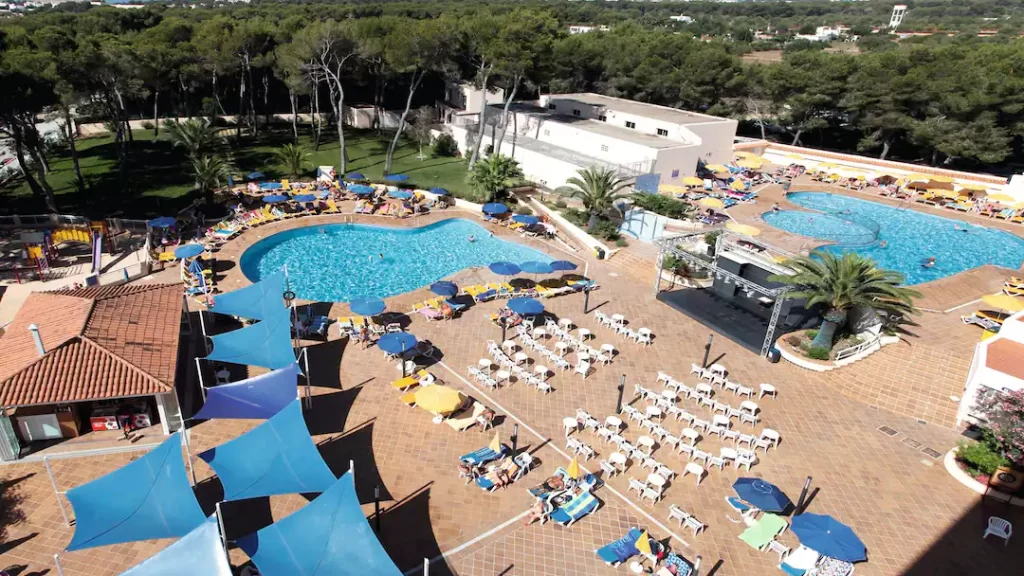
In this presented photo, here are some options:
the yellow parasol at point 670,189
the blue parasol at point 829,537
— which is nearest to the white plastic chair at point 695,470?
the blue parasol at point 829,537

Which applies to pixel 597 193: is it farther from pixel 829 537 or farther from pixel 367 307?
pixel 829 537

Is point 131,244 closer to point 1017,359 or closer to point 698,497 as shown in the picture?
point 698,497

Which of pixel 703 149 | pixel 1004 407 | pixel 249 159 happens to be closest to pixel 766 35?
pixel 703 149

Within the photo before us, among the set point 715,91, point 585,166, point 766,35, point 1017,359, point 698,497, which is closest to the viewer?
point 698,497

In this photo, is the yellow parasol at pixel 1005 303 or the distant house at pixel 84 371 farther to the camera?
the yellow parasol at pixel 1005 303

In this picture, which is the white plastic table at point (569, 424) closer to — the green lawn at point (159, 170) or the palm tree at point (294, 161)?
the green lawn at point (159, 170)

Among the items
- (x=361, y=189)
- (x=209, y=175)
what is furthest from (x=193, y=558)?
(x=361, y=189)
